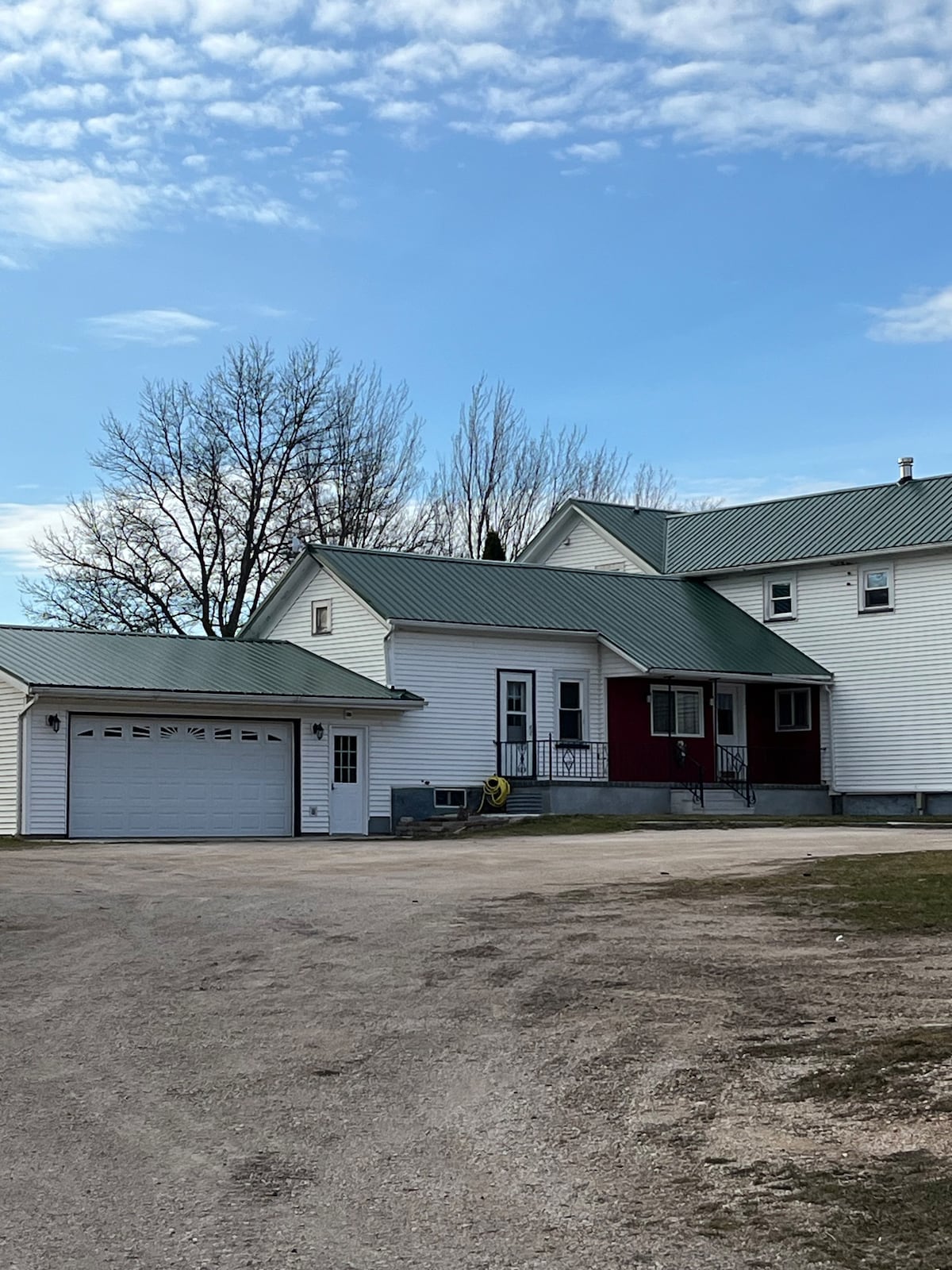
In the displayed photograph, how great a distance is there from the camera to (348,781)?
3362cm

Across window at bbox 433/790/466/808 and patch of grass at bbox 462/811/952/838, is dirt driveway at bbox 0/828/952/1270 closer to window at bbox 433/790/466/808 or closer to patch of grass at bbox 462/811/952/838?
patch of grass at bbox 462/811/952/838

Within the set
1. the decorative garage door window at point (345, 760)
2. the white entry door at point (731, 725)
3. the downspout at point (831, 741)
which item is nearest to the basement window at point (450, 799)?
the decorative garage door window at point (345, 760)

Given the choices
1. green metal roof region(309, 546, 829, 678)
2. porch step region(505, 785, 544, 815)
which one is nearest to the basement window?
porch step region(505, 785, 544, 815)

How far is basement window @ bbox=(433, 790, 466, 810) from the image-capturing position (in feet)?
113

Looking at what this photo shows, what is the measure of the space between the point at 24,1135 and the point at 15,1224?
51.3 inches

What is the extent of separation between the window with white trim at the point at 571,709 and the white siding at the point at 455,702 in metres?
0.26

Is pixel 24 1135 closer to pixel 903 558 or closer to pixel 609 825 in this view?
pixel 609 825

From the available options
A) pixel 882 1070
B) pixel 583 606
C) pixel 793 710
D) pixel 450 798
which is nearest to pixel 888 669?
pixel 793 710

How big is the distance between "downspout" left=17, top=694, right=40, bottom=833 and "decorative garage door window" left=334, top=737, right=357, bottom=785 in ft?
21.6

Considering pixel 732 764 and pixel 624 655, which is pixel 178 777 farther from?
pixel 732 764

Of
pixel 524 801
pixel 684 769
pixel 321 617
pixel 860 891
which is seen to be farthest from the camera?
pixel 684 769

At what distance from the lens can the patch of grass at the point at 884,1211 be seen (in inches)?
236

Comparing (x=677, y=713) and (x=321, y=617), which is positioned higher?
(x=321, y=617)

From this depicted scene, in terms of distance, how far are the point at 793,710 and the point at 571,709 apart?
6390mm
